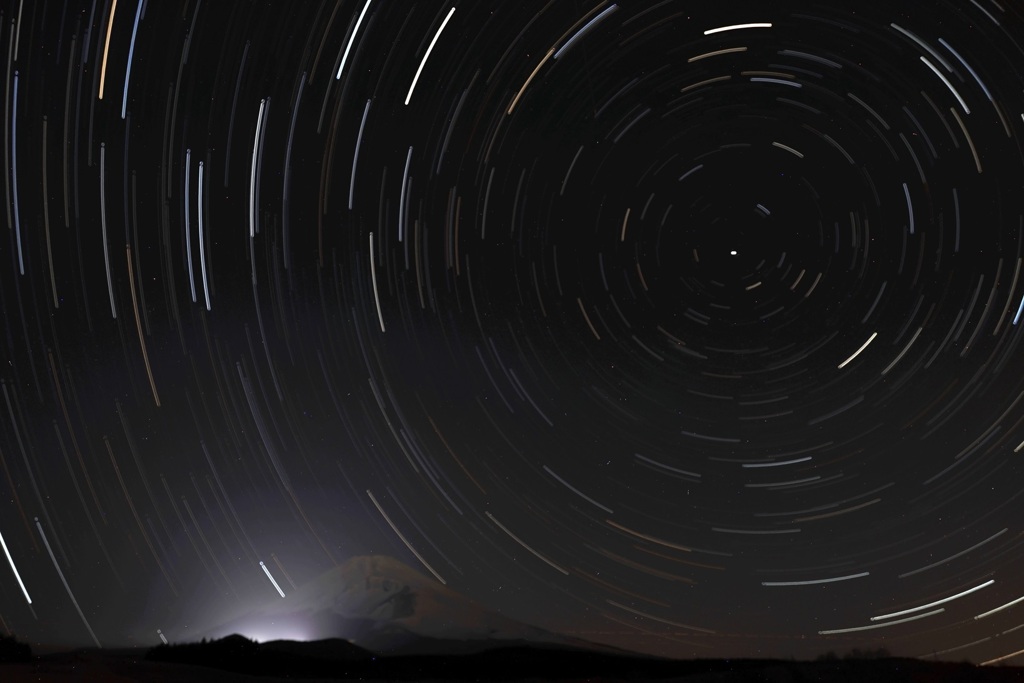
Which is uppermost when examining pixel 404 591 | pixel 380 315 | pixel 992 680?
pixel 380 315

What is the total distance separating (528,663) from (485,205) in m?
12.7

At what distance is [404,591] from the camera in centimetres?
3759

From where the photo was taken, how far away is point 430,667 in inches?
869

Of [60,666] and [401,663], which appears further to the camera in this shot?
[401,663]

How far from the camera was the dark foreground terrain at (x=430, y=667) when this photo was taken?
1644cm

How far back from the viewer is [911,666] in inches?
698

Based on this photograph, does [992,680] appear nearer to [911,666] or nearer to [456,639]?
[911,666]

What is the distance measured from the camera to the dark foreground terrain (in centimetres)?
1644

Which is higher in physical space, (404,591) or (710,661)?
(404,591)

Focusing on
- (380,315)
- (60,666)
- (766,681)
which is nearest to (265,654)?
(60,666)

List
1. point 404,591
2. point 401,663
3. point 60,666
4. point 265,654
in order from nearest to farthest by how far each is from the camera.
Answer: point 60,666 → point 265,654 → point 401,663 → point 404,591

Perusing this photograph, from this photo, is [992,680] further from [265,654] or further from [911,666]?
[265,654]

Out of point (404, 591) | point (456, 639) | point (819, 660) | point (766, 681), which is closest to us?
point (766, 681)

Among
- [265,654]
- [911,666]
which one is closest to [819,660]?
[911,666]
